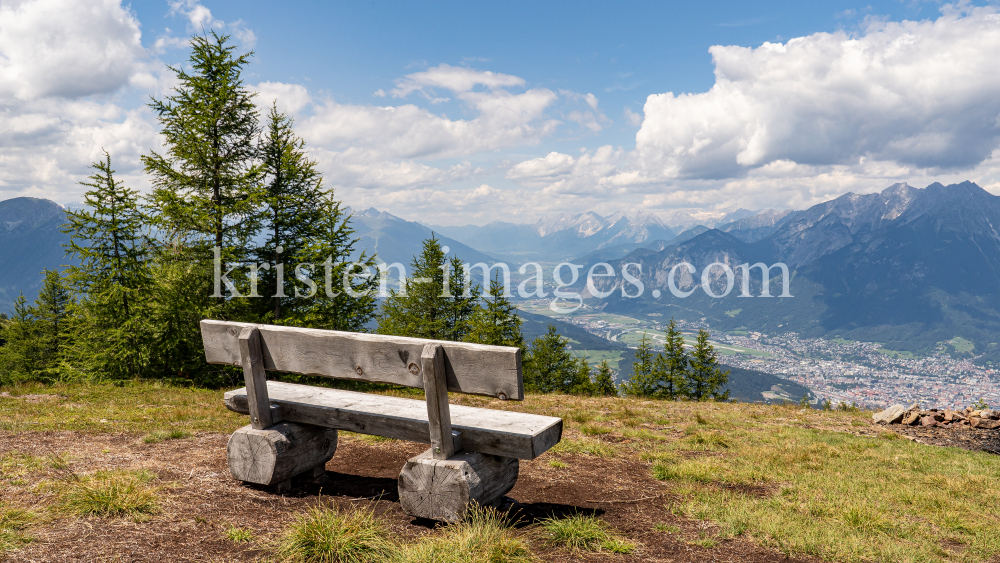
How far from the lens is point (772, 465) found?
26.2 feet

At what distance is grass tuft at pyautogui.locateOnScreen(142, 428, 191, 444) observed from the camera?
7.05 meters

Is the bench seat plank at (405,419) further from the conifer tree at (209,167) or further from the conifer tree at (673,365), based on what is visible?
the conifer tree at (673,365)

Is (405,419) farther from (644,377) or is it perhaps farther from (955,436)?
(644,377)

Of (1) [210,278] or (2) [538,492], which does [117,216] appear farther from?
(2) [538,492]

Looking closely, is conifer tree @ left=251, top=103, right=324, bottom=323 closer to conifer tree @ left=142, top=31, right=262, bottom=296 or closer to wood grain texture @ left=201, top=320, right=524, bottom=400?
conifer tree @ left=142, top=31, right=262, bottom=296

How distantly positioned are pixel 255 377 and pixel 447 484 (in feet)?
7.51

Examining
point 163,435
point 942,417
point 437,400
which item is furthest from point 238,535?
point 942,417

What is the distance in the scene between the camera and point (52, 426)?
25.5 ft

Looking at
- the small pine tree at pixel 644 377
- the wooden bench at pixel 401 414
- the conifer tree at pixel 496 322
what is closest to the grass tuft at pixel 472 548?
the wooden bench at pixel 401 414

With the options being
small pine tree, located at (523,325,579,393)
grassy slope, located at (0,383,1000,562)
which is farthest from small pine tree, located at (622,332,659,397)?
grassy slope, located at (0,383,1000,562)

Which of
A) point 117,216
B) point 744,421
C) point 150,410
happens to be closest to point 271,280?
point 117,216

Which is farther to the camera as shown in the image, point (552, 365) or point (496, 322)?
point (552, 365)

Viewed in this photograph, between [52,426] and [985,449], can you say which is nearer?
[52,426]

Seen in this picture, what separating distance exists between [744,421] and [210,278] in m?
18.3
